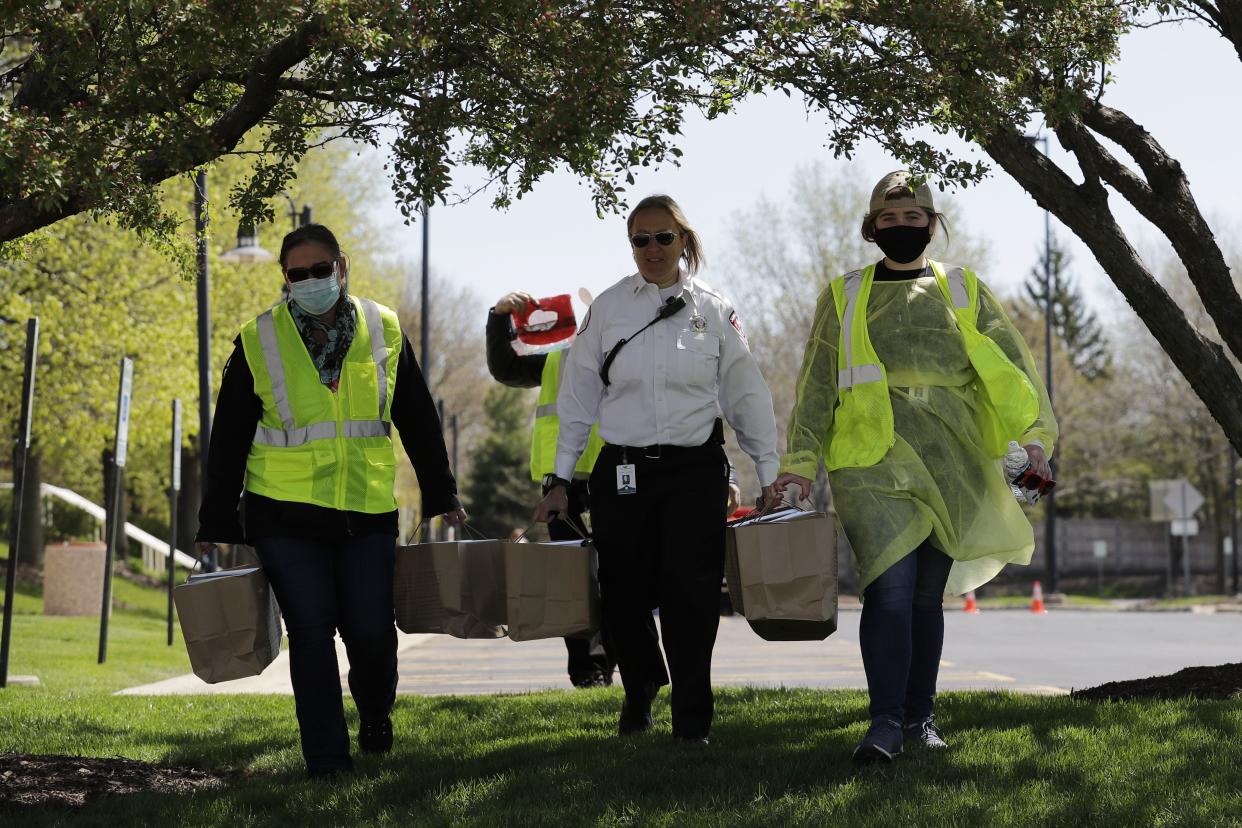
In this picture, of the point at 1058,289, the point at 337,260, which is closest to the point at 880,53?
the point at 337,260

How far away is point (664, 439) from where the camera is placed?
6.04 m

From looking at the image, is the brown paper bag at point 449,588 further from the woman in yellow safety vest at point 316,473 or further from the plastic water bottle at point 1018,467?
the plastic water bottle at point 1018,467

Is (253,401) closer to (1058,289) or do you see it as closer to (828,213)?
(828,213)

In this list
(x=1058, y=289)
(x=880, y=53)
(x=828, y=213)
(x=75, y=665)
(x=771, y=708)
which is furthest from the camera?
(x=1058, y=289)

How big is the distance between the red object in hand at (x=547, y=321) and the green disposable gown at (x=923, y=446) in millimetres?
2711

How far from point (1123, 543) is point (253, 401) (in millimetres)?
50970

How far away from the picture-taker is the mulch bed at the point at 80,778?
18.0 feet

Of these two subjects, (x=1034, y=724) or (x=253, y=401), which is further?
(x=1034, y=724)

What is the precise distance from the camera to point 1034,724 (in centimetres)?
641

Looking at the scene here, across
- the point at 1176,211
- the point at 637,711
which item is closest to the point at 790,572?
the point at 637,711

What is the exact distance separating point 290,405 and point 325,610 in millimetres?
723

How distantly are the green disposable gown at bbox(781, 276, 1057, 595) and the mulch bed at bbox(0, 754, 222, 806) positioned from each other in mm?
2512

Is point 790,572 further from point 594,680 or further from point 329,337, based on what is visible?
point 594,680

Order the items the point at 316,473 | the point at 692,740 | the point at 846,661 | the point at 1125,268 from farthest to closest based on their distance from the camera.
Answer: the point at 846,661, the point at 1125,268, the point at 692,740, the point at 316,473
